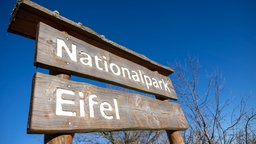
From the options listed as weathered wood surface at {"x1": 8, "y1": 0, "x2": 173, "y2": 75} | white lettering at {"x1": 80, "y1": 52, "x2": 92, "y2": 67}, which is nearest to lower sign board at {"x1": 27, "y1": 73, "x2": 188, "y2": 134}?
white lettering at {"x1": 80, "y1": 52, "x2": 92, "y2": 67}

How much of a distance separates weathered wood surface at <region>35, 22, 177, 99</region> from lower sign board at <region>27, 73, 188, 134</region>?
140 millimetres

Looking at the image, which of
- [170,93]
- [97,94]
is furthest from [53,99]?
[170,93]

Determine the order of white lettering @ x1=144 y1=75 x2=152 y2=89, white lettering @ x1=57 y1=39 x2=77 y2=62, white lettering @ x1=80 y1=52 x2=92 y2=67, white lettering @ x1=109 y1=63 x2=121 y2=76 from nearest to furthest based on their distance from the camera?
white lettering @ x1=57 y1=39 x2=77 y2=62
white lettering @ x1=80 y1=52 x2=92 y2=67
white lettering @ x1=109 y1=63 x2=121 y2=76
white lettering @ x1=144 y1=75 x2=152 y2=89

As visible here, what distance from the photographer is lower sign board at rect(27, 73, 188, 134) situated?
97cm

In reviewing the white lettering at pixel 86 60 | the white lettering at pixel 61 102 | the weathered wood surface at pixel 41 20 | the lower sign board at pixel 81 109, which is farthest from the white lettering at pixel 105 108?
the weathered wood surface at pixel 41 20

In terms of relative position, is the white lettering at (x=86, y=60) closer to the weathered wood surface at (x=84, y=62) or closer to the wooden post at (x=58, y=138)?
the weathered wood surface at (x=84, y=62)

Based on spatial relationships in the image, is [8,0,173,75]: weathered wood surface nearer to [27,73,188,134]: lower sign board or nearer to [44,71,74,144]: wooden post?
[27,73,188,134]: lower sign board

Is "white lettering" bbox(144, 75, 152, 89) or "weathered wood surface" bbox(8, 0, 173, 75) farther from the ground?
"weathered wood surface" bbox(8, 0, 173, 75)

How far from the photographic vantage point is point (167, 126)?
Answer: 185cm

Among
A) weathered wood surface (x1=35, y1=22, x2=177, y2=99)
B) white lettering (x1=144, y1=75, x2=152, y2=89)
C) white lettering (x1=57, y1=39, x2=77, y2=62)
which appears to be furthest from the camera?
white lettering (x1=144, y1=75, x2=152, y2=89)

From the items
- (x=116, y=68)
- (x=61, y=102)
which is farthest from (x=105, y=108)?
(x=116, y=68)

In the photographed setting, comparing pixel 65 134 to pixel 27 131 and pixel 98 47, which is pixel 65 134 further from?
pixel 98 47

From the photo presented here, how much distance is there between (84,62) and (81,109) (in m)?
0.46

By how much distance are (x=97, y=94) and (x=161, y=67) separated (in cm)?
151
